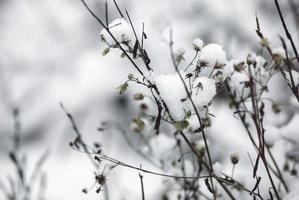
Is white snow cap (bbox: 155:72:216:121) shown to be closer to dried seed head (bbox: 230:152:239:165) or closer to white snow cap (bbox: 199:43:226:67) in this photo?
white snow cap (bbox: 199:43:226:67)

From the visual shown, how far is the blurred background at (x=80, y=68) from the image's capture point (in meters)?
4.19

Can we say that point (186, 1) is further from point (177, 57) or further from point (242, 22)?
point (177, 57)

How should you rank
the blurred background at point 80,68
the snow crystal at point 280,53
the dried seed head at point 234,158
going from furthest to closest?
the blurred background at point 80,68
the dried seed head at point 234,158
the snow crystal at point 280,53

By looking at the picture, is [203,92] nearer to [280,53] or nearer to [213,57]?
[213,57]

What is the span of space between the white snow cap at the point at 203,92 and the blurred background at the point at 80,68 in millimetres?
2393

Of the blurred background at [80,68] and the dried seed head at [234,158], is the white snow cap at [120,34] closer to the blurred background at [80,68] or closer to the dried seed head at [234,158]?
the dried seed head at [234,158]

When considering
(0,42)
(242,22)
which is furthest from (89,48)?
(242,22)

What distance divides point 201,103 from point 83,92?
384 centimetres

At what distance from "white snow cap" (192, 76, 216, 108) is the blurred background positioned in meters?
2.39

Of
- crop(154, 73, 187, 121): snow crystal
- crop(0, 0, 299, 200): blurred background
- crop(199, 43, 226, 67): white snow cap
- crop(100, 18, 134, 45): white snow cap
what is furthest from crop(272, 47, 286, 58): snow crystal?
crop(0, 0, 299, 200): blurred background

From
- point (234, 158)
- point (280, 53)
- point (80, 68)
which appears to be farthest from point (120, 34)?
point (80, 68)

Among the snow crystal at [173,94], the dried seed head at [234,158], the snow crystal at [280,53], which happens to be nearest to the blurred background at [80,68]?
the dried seed head at [234,158]

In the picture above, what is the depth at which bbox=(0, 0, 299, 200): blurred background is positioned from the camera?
13.7 ft

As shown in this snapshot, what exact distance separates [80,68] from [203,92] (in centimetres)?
418
